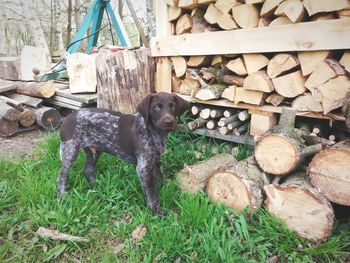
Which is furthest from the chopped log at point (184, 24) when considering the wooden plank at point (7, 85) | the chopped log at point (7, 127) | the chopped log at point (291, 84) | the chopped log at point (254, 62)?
the wooden plank at point (7, 85)

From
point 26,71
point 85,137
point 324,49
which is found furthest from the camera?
point 26,71

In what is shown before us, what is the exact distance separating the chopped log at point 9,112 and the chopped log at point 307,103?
13.2ft

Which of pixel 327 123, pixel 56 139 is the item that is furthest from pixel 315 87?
pixel 56 139

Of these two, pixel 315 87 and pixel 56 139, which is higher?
pixel 315 87

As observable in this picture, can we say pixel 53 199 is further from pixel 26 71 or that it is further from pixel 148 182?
pixel 26 71

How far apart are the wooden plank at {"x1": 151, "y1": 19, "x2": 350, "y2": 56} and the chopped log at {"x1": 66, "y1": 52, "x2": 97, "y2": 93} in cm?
142

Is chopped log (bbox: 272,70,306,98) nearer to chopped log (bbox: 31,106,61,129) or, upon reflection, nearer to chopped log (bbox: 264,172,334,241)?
chopped log (bbox: 264,172,334,241)

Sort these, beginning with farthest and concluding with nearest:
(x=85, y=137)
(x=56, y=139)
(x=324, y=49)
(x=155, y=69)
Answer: (x=155, y=69) < (x=56, y=139) < (x=85, y=137) < (x=324, y=49)

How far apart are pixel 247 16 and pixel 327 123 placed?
1.58m

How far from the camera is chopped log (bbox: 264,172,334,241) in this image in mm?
2713

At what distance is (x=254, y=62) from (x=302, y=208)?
1801 millimetres

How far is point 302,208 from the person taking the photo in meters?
2.79

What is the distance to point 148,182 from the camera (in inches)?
131

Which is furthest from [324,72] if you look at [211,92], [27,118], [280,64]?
[27,118]
